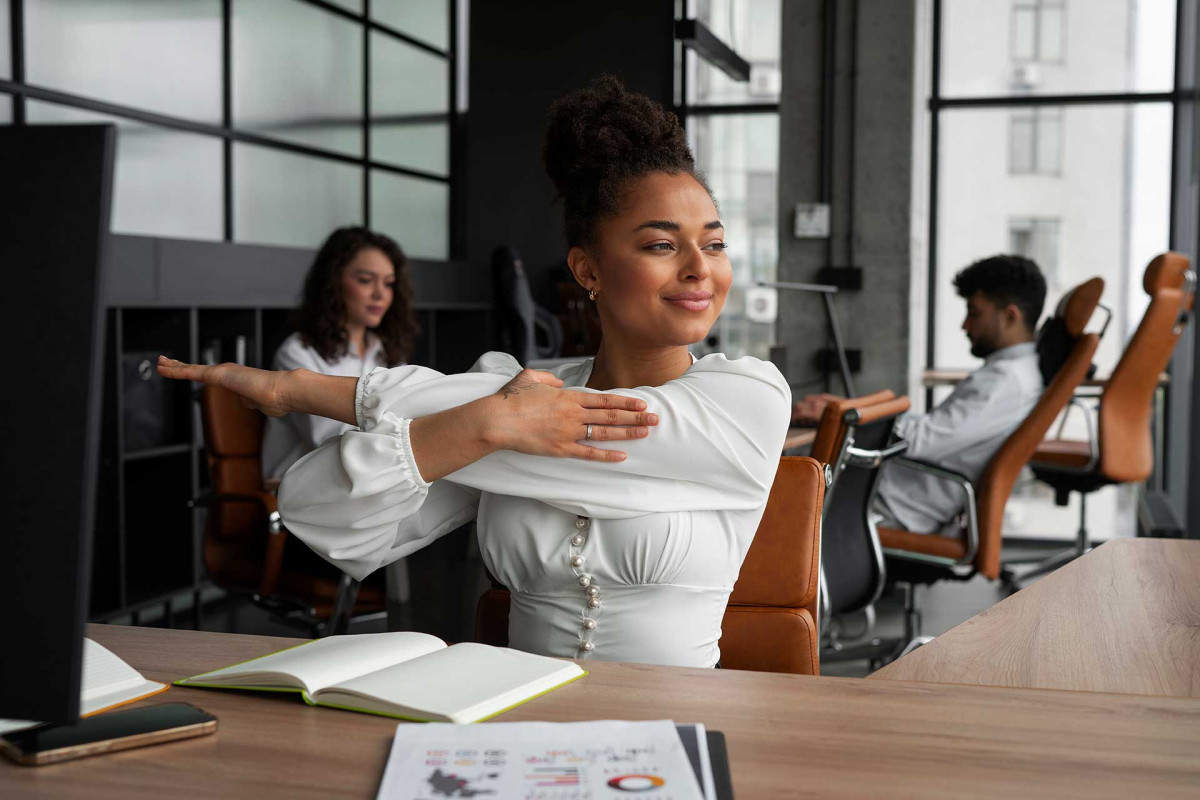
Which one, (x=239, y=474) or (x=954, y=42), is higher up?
(x=954, y=42)

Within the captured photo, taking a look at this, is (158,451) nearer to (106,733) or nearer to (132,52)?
(132,52)

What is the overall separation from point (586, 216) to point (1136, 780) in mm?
966

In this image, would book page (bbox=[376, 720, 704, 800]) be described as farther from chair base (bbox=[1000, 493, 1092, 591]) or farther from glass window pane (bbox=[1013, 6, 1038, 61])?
glass window pane (bbox=[1013, 6, 1038, 61])

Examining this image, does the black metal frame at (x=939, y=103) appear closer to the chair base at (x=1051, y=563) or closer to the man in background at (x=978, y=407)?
the chair base at (x=1051, y=563)

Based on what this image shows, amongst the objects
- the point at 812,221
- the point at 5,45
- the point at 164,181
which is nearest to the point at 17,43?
the point at 5,45

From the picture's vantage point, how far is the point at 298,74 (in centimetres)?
563

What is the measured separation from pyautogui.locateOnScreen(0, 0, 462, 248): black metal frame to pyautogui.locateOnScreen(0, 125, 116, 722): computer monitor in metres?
1.22

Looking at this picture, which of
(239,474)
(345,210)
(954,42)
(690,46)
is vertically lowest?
(239,474)

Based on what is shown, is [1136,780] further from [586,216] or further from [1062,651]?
[586,216]

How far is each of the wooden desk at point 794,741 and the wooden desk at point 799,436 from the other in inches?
75.4

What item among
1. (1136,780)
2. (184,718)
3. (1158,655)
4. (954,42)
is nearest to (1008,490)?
(1158,655)

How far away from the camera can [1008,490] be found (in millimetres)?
3309

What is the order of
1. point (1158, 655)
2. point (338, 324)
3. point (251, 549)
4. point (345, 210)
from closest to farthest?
point (1158, 655), point (251, 549), point (338, 324), point (345, 210)

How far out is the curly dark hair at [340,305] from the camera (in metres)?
3.76
